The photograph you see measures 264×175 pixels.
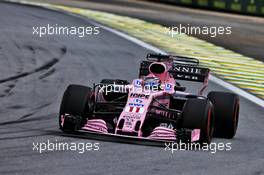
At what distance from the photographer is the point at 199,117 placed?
12.6m

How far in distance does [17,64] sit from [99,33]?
8.56m

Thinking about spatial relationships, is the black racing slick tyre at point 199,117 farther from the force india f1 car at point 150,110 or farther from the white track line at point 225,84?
the white track line at point 225,84

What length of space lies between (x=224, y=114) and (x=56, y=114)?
2.73 m

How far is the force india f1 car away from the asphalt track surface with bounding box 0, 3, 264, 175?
0.38 metres

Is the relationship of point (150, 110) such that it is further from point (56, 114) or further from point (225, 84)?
point (225, 84)

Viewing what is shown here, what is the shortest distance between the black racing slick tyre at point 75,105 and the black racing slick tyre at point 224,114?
1.90m

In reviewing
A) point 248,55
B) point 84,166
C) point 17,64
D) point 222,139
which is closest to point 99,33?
point 248,55

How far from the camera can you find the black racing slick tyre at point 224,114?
13.7m

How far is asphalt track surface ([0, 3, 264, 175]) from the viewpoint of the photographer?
10672 millimetres

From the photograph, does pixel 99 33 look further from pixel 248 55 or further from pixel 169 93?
pixel 169 93

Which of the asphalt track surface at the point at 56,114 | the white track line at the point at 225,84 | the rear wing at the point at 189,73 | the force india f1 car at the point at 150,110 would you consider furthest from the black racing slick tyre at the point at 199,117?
the white track line at the point at 225,84

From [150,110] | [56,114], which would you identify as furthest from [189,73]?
[56,114]

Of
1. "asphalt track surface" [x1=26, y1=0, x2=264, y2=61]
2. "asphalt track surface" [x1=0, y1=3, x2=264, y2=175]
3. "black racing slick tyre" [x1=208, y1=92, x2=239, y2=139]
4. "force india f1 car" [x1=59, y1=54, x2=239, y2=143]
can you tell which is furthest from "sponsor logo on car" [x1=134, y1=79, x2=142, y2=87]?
"asphalt track surface" [x1=26, y1=0, x2=264, y2=61]

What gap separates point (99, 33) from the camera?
2844cm
